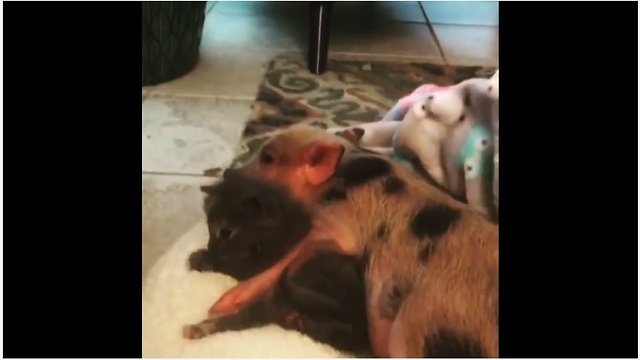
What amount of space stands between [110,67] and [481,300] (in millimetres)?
411

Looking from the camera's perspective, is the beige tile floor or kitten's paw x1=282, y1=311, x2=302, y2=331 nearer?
kitten's paw x1=282, y1=311, x2=302, y2=331

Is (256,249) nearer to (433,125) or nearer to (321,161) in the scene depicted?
(321,161)

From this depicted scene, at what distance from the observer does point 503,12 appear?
801 mm

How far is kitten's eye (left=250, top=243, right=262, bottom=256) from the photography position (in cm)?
78

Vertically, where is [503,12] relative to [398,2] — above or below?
above

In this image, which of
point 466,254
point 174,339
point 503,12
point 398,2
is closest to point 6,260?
point 174,339

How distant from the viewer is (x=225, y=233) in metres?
0.81

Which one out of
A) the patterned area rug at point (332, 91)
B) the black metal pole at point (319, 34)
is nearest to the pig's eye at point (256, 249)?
the patterned area rug at point (332, 91)

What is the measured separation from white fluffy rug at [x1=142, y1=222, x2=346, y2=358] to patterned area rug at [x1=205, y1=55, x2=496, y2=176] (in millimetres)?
253

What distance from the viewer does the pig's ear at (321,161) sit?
0.80 metres

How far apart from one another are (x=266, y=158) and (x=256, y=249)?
4.2 inches

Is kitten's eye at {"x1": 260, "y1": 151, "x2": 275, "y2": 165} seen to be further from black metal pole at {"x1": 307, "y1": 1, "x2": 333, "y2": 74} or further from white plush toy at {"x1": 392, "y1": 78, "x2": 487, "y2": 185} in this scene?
black metal pole at {"x1": 307, "y1": 1, "x2": 333, "y2": 74}

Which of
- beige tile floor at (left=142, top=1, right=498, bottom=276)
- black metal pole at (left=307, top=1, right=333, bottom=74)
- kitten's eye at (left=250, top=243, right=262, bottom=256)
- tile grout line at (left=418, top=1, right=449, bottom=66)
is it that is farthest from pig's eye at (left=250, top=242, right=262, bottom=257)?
tile grout line at (left=418, top=1, right=449, bottom=66)

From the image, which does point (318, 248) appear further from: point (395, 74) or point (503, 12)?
point (395, 74)
